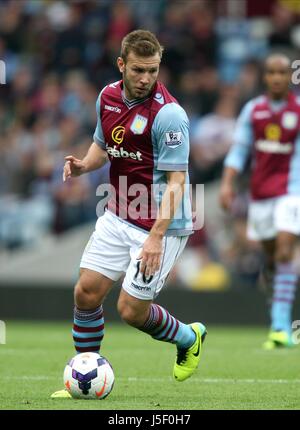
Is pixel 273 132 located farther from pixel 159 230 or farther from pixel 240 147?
pixel 159 230

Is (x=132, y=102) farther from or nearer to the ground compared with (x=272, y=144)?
farther from the ground

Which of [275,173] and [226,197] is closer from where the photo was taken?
[226,197]

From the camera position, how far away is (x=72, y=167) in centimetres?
682

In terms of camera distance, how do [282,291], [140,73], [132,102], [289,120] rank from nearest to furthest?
[140,73] < [132,102] < [282,291] < [289,120]

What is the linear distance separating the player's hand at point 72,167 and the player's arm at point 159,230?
641mm

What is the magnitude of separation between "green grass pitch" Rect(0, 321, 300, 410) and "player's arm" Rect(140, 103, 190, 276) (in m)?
0.85

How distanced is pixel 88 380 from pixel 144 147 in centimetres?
149

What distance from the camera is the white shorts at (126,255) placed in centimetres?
671

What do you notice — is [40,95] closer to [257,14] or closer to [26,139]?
[26,139]

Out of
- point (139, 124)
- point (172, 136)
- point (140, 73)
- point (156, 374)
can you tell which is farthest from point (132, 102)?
point (156, 374)

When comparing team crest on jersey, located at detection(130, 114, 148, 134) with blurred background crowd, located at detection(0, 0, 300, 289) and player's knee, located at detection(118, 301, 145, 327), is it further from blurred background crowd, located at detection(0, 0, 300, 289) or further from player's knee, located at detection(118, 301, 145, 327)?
blurred background crowd, located at detection(0, 0, 300, 289)

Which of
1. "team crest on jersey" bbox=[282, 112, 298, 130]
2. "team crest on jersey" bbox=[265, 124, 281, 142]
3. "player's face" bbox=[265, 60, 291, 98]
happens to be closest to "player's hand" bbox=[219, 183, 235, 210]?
"team crest on jersey" bbox=[265, 124, 281, 142]

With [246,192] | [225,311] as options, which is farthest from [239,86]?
[225,311]

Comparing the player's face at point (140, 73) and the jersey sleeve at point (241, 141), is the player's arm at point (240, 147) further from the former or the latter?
the player's face at point (140, 73)
